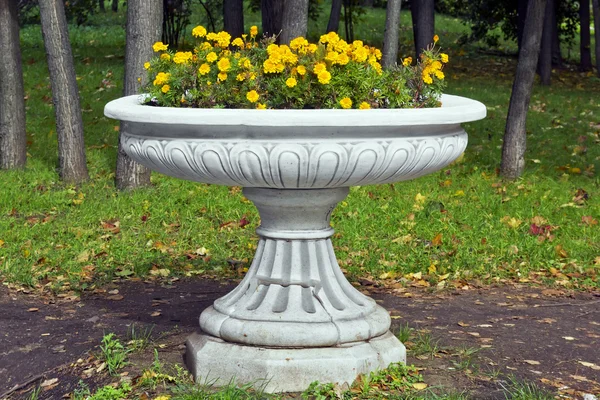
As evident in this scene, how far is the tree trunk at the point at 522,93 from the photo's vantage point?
374 inches

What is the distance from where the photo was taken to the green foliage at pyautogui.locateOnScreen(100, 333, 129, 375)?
15.6ft

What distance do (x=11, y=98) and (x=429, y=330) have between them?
6098 millimetres

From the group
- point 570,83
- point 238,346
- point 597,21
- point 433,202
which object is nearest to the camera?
point 238,346

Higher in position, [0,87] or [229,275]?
[0,87]

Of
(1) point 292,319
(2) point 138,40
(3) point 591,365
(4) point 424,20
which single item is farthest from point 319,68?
(4) point 424,20

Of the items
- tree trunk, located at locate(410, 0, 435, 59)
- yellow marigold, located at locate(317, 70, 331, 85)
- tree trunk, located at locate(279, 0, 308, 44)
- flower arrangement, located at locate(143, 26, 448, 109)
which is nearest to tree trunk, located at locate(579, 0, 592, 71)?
tree trunk, located at locate(410, 0, 435, 59)

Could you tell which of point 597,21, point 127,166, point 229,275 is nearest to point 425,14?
point 597,21

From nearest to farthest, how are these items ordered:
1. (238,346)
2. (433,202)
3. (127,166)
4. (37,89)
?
(238,346) < (433,202) < (127,166) < (37,89)

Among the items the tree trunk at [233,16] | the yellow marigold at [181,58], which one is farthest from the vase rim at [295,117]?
the tree trunk at [233,16]

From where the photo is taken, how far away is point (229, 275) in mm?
6883

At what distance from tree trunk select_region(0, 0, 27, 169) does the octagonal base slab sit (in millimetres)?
5925

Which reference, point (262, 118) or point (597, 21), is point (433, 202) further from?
point (597, 21)

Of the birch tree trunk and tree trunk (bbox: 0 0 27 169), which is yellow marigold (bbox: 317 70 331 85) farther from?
the birch tree trunk

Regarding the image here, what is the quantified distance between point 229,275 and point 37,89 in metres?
7.94
